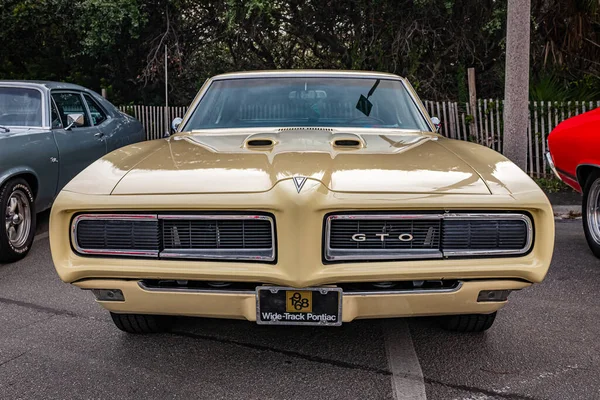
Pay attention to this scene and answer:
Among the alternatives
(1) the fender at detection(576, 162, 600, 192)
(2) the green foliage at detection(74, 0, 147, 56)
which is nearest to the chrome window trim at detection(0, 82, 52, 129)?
(1) the fender at detection(576, 162, 600, 192)

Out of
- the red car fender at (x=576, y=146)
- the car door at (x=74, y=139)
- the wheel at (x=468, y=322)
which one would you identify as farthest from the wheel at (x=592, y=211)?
the car door at (x=74, y=139)

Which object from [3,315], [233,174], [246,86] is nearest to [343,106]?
[246,86]

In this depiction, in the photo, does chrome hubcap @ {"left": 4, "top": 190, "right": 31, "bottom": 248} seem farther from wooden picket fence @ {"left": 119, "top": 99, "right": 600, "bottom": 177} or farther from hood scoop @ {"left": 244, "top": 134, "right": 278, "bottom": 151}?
wooden picket fence @ {"left": 119, "top": 99, "right": 600, "bottom": 177}

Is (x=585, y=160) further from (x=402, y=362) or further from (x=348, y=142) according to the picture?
(x=402, y=362)

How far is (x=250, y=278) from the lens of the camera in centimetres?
262

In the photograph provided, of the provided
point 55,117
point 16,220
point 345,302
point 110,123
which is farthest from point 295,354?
point 110,123

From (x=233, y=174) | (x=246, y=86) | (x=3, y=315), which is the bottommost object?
(x=3, y=315)

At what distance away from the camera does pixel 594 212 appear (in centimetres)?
518

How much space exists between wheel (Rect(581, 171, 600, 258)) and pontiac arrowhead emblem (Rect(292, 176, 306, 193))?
133 inches

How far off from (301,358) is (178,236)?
95 centimetres

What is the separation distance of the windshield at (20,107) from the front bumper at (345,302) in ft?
11.8

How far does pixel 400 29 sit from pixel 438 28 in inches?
29.2

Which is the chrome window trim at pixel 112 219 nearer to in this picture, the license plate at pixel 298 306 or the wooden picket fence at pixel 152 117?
the license plate at pixel 298 306

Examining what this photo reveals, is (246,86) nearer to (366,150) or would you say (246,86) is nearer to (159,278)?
(366,150)
